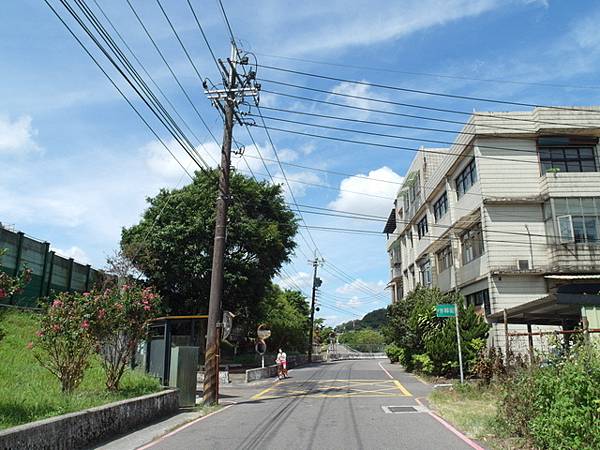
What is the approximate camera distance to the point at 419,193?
42.4 metres

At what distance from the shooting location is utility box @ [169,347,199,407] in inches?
596

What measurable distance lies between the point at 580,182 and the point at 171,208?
22.1 m

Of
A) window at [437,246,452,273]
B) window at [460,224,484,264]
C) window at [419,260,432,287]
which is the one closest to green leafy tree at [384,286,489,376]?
window at [460,224,484,264]

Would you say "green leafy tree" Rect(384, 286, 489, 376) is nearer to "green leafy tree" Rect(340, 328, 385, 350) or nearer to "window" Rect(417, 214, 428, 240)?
"window" Rect(417, 214, 428, 240)

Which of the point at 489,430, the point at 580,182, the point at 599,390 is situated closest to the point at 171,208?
the point at 580,182

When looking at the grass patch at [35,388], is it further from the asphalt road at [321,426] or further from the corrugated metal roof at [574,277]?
the corrugated metal roof at [574,277]

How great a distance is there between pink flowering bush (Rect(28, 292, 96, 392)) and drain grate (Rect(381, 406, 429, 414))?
7607 mm

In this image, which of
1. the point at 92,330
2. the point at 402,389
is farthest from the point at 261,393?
the point at 92,330

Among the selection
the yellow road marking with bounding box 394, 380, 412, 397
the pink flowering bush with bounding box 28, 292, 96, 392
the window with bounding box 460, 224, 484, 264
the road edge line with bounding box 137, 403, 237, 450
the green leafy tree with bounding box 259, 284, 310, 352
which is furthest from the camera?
the green leafy tree with bounding box 259, 284, 310, 352

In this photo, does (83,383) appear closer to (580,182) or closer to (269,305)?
(580,182)

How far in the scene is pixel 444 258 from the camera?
1435 inches

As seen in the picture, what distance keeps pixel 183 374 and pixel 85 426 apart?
6.41 meters

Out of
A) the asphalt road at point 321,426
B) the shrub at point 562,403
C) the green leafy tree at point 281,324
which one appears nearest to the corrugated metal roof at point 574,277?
the asphalt road at point 321,426

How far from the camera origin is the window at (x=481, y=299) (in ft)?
89.9
